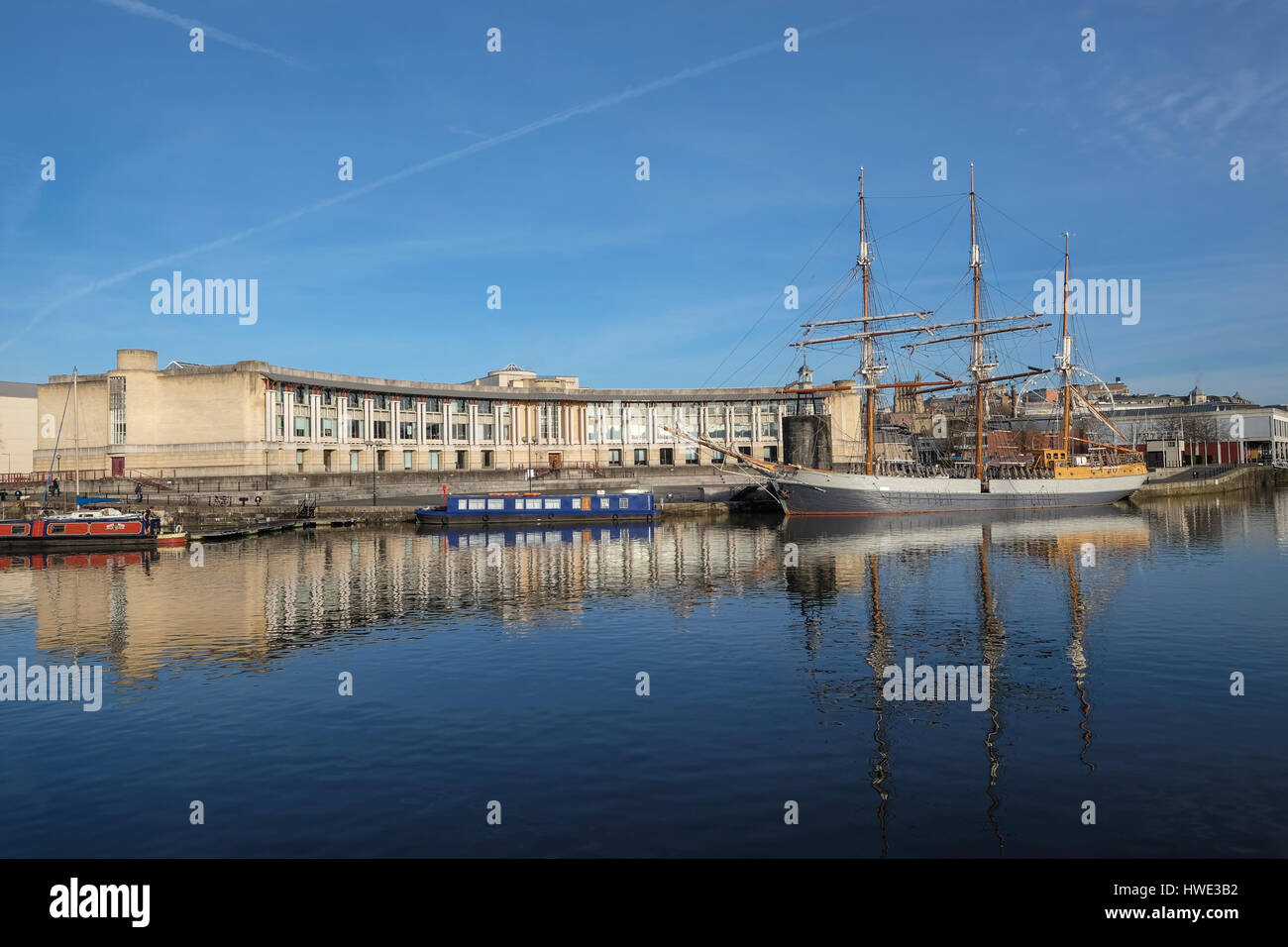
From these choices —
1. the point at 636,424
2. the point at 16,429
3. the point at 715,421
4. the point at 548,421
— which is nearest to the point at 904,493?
the point at 715,421

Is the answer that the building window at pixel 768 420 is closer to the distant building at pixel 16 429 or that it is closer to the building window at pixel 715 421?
the building window at pixel 715 421

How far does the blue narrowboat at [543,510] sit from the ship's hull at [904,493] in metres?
13.6

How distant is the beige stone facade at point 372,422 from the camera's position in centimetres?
8912

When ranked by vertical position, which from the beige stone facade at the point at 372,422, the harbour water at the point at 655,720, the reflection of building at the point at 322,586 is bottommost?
the harbour water at the point at 655,720

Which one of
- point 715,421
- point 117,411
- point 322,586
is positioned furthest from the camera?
point 715,421

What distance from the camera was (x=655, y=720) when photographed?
59.2 ft

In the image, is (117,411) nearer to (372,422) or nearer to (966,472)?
(372,422)

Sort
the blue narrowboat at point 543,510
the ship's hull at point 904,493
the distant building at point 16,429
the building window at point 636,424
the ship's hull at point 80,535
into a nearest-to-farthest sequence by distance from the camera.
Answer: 1. the ship's hull at point 80,535
2. the blue narrowboat at point 543,510
3. the ship's hull at point 904,493
4. the distant building at point 16,429
5. the building window at point 636,424

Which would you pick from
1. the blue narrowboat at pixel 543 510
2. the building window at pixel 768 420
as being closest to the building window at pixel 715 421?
the building window at pixel 768 420

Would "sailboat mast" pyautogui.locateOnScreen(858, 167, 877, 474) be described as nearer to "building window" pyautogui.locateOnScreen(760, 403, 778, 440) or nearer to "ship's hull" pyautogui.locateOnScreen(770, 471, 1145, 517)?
"ship's hull" pyautogui.locateOnScreen(770, 471, 1145, 517)

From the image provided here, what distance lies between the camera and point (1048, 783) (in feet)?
46.4

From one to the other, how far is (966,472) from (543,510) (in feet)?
161

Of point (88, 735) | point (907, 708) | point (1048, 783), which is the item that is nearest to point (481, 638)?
point (88, 735)
